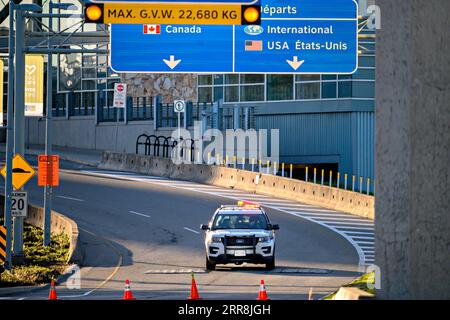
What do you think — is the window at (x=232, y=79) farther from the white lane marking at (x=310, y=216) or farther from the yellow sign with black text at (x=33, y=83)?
the yellow sign with black text at (x=33, y=83)

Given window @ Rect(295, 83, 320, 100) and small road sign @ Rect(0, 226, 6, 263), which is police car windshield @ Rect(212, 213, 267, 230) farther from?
window @ Rect(295, 83, 320, 100)

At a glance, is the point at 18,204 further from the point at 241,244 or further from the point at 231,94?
the point at 231,94

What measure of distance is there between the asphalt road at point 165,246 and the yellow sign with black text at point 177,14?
7685 millimetres

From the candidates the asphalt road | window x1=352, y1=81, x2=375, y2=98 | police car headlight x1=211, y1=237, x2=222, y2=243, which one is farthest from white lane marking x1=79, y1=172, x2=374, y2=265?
window x1=352, y1=81, x2=375, y2=98

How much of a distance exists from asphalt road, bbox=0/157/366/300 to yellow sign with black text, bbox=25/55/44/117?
14.8 feet

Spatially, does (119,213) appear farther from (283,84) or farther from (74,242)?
(283,84)

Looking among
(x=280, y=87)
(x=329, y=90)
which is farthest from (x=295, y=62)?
(x=280, y=87)

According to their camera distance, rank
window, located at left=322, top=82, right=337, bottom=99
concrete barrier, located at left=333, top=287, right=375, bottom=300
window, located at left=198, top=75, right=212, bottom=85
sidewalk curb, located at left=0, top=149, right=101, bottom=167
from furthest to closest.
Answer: window, located at left=198, top=75, right=212, bottom=85 < window, located at left=322, top=82, right=337, bottom=99 < sidewalk curb, located at left=0, top=149, right=101, bottom=167 < concrete barrier, located at left=333, top=287, right=375, bottom=300

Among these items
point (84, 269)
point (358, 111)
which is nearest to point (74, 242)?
point (84, 269)

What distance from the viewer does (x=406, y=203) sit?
1216 centimetres

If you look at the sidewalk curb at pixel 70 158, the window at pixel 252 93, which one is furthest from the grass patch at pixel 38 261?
the window at pixel 252 93

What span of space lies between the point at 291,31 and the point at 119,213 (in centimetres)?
1577

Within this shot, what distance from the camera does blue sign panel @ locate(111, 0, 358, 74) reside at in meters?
30.3

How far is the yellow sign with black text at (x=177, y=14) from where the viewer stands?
1841 centimetres
